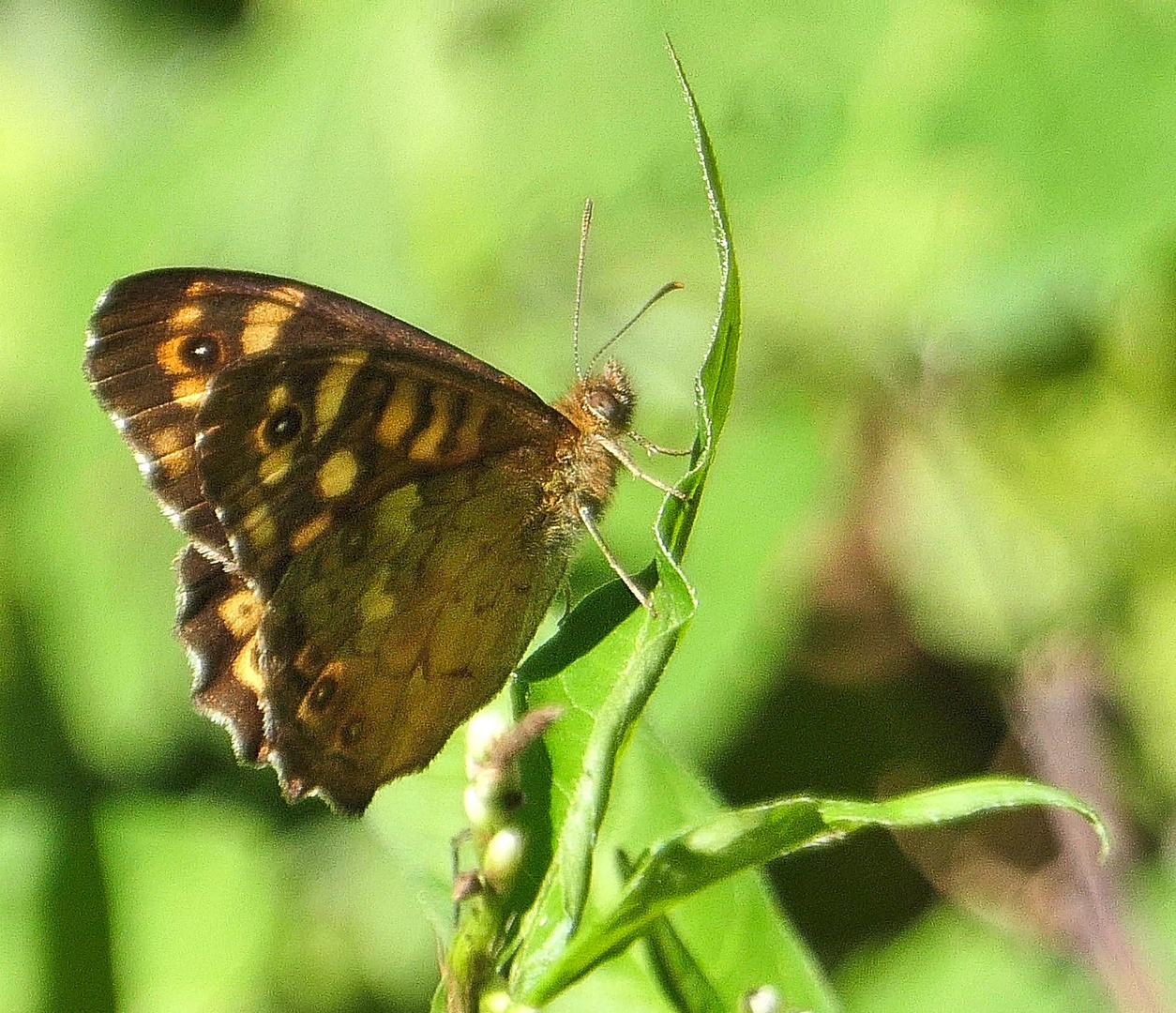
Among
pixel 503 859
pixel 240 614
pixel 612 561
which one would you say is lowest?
pixel 503 859

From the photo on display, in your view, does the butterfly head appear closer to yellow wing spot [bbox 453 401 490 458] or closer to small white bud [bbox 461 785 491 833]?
yellow wing spot [bbox 453 401 490 458]

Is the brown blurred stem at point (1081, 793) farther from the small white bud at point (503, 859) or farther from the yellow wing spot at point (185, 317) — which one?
the yellow wing spot at point (185, 317)

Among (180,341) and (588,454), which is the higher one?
(180,341)

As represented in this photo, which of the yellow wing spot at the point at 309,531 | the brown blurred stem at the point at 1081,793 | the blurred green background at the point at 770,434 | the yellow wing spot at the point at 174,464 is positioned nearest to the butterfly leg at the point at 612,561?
the yellow wing spot at the point at 309,531

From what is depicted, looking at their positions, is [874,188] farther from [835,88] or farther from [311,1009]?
[311,1009]

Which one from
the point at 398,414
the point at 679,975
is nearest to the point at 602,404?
the point at 398,414

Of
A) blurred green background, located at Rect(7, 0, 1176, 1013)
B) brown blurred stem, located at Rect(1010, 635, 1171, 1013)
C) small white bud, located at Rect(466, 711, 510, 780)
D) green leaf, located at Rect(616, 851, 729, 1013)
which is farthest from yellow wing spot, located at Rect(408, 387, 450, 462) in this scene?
brown blurred stem, located at Rect(1010, 635, 1171, 1013)

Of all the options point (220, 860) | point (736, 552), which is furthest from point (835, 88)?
point (220, 860)

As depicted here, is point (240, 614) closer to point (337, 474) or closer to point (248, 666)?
point (248, 666)
